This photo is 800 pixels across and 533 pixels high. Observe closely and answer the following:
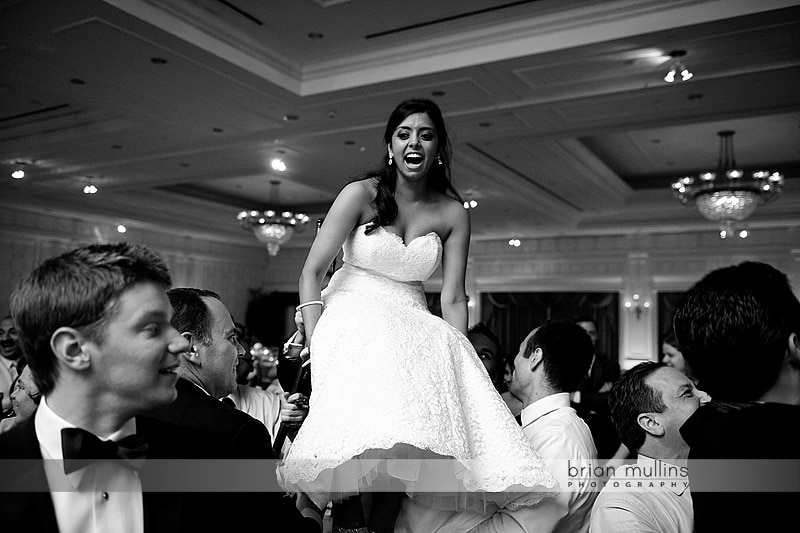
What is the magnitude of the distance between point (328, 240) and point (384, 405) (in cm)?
78

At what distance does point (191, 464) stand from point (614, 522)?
1311mm

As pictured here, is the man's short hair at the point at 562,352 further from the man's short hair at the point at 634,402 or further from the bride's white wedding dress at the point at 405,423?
the bride's white wedding dress at the point at 405,423

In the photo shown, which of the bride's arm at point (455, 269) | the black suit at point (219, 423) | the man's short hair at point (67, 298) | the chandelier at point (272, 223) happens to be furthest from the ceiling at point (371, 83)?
the man's short hair at point (67, 298)

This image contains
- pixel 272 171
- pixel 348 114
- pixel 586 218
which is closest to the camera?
pixel 348 114

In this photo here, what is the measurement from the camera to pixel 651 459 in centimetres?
254

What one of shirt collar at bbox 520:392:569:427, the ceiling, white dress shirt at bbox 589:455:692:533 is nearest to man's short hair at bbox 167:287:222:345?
shirt collar at bbox 520:392:569:427

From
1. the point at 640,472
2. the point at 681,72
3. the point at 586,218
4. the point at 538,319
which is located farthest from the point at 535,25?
the point at 538,319

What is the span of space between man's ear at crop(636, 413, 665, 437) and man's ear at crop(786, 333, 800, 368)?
1030 millimetres

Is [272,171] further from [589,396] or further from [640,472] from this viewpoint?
[640,472]

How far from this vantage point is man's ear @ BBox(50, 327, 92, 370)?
1.48m

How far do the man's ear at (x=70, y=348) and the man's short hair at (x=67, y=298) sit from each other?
13mm

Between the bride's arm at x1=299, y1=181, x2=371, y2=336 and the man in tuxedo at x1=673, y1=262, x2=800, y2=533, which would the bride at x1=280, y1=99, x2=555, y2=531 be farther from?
the man in tuxedo at x1=673, y1=262, x2=800, y2=533

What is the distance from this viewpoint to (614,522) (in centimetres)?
221

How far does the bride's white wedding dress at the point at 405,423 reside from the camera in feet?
6.74
